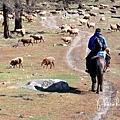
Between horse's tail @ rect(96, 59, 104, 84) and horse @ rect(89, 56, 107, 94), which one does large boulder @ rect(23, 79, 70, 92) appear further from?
horse's tail @ rect(96, 59, 104, 84)

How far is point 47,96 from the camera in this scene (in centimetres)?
1498

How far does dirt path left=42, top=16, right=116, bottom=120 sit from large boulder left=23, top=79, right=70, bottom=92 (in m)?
1.64

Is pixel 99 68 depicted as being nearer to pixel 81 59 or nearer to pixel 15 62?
pixel 15 62

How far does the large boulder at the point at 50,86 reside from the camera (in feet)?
53.3

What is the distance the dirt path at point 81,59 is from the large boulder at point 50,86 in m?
1.64

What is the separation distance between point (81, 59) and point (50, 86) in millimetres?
12913

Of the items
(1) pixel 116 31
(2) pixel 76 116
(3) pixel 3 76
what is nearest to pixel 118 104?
(2) pixel 76 116

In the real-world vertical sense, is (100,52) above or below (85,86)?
above

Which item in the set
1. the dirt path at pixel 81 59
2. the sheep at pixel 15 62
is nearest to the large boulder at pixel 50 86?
the dirt path at pixel 81 59

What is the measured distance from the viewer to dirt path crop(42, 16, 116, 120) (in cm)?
1300

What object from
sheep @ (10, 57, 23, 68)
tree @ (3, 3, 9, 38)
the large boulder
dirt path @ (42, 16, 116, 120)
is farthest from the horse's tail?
tree @ (3, 3, 9, 38)

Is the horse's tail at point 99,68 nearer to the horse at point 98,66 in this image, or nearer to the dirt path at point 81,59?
the horse at point 98,66

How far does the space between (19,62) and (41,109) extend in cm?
1241

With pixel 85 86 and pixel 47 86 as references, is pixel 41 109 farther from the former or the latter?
pixel 85 86
